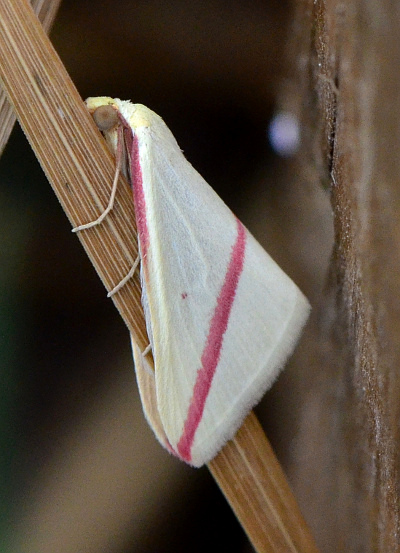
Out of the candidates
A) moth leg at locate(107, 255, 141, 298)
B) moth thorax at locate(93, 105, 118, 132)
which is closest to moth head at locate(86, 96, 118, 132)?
moth thorax at locate(93, 105, 118, 132)

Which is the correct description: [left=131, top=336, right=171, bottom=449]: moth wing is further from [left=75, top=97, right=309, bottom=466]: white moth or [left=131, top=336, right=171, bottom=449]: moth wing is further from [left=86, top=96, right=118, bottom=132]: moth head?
[left=86, top=96, right=118, bottom=132]: moth head

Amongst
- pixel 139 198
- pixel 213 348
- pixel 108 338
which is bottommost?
pixel 108 338

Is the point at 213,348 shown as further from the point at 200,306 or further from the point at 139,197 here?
the point at 139,197

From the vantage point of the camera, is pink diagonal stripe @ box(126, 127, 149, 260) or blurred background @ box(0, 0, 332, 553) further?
blurred background @ box(0, 0, 332, 553)

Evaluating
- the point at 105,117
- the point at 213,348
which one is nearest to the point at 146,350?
the point at 213,348

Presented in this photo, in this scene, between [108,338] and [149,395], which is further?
[108,338]

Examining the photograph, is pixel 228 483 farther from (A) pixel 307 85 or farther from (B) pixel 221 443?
(A) pixel 307 85
